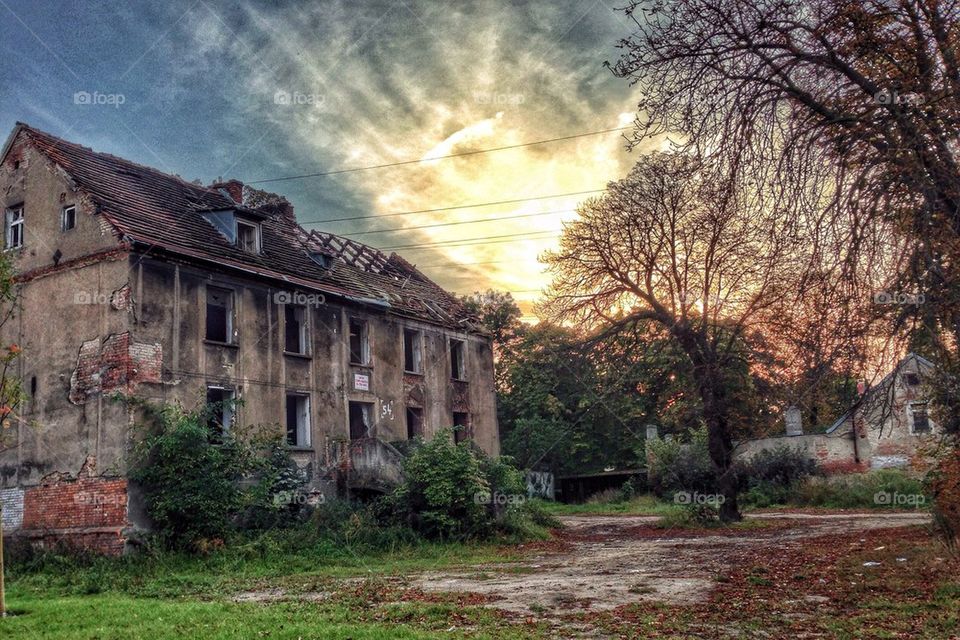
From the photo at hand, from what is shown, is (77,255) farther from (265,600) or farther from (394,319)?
(265,600)

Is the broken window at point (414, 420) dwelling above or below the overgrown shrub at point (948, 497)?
above

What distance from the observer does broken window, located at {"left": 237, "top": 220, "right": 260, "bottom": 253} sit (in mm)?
23141

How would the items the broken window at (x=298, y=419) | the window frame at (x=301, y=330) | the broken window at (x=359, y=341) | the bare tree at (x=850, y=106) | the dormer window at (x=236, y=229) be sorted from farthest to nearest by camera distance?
1. the broken window at (x=359, y=341)
2. the window frame at (x=301, y=330)
3. the dormer window at (x=236, y=229)
4. the broken window at (x=298, y=419)
5. the bare tree at (x=850, y=106)

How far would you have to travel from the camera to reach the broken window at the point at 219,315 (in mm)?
20719

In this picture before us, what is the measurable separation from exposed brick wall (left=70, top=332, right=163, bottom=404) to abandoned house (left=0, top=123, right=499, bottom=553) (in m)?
0.03

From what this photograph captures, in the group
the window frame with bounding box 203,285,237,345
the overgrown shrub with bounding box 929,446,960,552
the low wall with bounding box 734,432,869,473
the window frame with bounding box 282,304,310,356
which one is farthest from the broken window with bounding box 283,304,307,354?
the low wall with bounding box 734,432,869,473

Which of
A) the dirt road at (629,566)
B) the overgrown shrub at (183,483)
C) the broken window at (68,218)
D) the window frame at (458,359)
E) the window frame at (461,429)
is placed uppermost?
the broken window at (68,218)

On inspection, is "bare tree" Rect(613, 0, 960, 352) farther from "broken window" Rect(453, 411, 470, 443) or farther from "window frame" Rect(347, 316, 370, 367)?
"broken window" Rect(453, 411, 470, 443)

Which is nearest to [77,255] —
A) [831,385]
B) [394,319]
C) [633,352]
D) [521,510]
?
[394,319]

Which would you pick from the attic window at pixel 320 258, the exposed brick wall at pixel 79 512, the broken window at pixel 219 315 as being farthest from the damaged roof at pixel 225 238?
the exposed brick wall at pixel 79 512

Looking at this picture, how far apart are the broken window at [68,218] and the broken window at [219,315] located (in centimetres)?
380

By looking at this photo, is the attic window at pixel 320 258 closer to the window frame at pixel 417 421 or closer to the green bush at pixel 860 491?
the window frame at pixel 417 421

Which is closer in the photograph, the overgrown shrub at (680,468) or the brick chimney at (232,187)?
the brick chimney at (232,187)

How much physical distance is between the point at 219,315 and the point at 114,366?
3.37 metres
